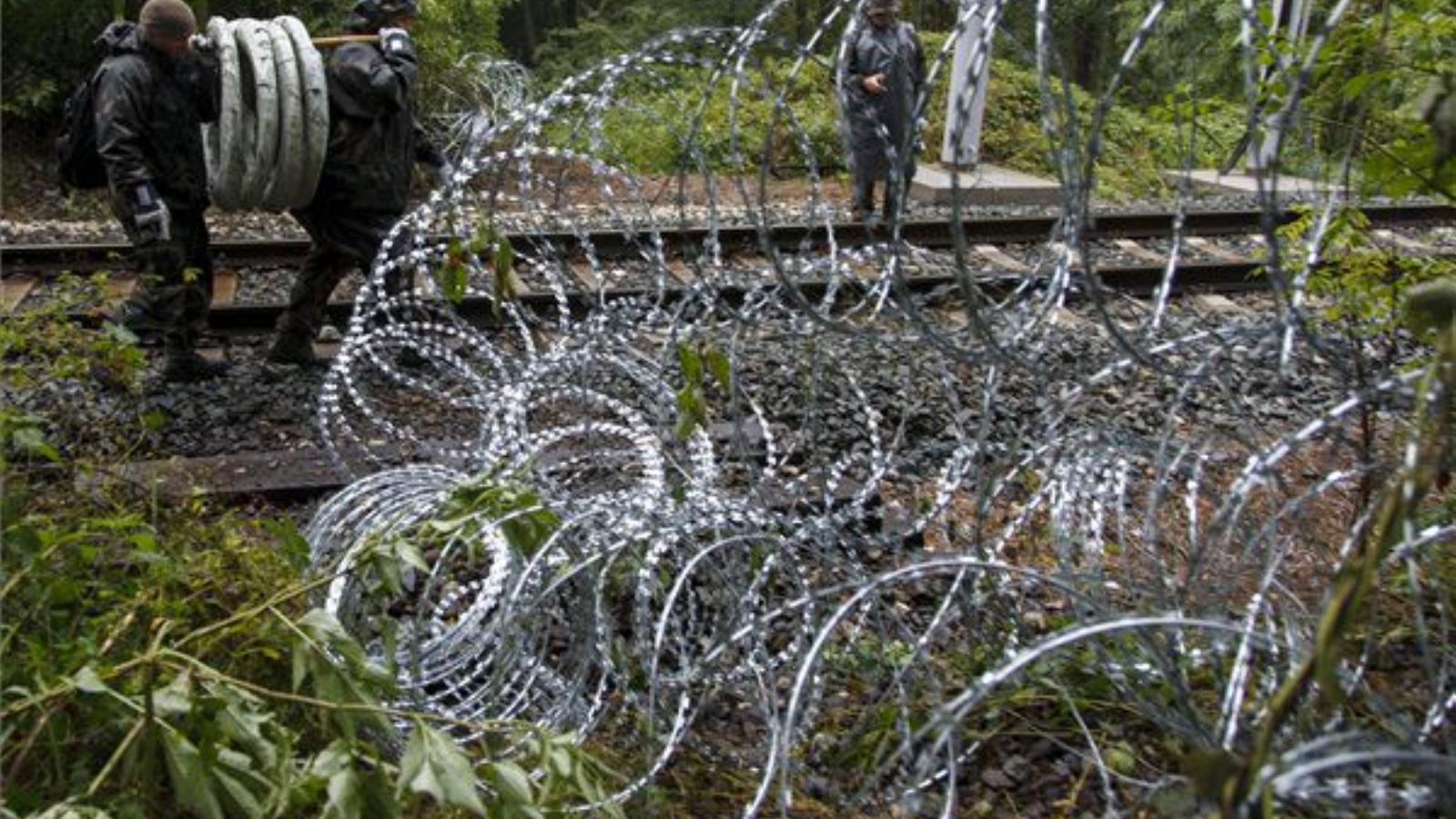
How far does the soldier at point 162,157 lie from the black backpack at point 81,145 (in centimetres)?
11

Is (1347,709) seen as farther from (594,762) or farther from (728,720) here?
(594,762)

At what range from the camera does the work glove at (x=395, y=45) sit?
678cm

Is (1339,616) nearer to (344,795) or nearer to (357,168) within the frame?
(344,795)

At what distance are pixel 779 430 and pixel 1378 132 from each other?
2867 millimetres

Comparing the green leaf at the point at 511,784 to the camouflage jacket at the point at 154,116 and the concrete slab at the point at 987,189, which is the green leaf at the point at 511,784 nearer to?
the camouflage jacket at the point at 154,116

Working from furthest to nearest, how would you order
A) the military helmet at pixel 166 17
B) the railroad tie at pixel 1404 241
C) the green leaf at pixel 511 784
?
the railroad tie at pixel 1404 241
the military helmet at pixel 166 17
the green leaf at pixel 511 784

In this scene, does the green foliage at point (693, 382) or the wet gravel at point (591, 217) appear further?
the wet gravel at point (591, 217)

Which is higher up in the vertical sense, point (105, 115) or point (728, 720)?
point (105, 115)

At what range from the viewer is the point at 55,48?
580 inches

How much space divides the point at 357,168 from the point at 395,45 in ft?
2.02

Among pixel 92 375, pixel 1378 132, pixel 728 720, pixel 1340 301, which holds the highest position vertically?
pixel 1378 132

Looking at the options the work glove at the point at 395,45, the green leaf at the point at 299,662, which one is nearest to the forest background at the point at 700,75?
the work glove at the point at 395,45

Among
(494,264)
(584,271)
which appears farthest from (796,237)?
(494,264)

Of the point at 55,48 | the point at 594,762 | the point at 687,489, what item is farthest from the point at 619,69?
the point at 55,48
